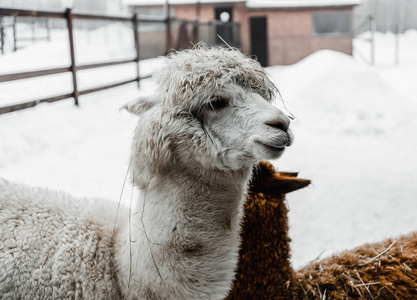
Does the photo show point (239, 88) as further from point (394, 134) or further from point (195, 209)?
point (394, 134)

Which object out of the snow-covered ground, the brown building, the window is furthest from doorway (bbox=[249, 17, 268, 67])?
the snow-covered ground

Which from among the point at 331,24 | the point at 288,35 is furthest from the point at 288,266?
the point at 331,24

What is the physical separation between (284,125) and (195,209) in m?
0.51

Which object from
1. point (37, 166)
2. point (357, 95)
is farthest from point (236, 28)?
point (37, 166)

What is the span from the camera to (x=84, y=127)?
6.70 m

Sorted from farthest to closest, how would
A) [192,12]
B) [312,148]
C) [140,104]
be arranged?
[192,12] → [312,148] → [140,104]

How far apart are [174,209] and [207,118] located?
1.32 feet

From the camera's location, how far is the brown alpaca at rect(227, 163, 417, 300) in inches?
102

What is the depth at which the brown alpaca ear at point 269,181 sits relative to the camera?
8.33ft

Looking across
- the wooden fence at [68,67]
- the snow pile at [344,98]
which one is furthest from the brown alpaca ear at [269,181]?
the snow pile at [344,98]

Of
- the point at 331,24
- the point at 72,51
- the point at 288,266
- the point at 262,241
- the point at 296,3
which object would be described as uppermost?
the point at 296,3

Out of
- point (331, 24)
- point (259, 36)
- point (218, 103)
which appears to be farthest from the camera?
point (259, 36)

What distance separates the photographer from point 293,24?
22406 mm

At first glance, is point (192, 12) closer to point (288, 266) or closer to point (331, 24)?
point (331, 24)
